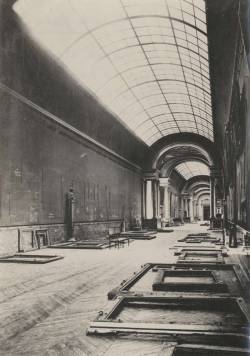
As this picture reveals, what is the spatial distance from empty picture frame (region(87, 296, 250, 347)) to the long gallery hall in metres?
0.02

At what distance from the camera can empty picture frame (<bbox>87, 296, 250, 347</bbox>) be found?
3965 millimetres

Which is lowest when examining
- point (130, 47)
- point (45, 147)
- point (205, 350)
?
point (205, 350)

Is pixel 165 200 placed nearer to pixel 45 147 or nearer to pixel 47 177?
pixel 47 177

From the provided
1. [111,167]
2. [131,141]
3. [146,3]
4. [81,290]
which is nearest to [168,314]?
[81,290]

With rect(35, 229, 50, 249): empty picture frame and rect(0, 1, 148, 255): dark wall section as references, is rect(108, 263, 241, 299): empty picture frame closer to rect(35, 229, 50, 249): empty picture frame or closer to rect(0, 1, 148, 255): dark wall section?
rect(0, 1, 148, 255): dark wall section

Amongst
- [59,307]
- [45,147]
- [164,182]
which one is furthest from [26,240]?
[164,182]

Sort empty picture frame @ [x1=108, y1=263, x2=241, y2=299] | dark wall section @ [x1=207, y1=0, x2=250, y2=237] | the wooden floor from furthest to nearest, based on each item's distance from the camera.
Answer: dark wall section @ [x1=207, y1=0, x2=250, y2=237] < empty picture frame @ [x1=108, y1=263, x2=241, y2=299] < the wooden floor

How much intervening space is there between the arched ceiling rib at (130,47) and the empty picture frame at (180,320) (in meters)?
9.84

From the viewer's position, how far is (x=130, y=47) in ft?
60.1

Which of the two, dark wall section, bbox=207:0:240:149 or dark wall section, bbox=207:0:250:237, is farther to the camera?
dark wall section, bbox=207:0:240:149

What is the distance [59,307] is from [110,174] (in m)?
19.5

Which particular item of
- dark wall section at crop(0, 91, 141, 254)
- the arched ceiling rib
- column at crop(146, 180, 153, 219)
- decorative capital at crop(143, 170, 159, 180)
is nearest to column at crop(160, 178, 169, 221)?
column at crop(146, 180, 153, 219)

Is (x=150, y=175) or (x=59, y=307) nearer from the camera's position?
(x=59, y=307)

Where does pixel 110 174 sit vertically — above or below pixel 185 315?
above
